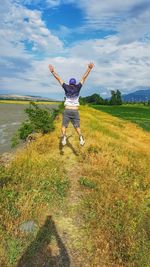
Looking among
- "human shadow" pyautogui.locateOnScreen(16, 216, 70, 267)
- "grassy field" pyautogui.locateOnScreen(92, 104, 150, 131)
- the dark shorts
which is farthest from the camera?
"grassy field" pyautogui.locateOnScreen(92, 104, 150, 131)

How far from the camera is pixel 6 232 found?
36.9 feet

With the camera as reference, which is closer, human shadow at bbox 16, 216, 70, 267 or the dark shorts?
human shadow at bbox 16, 216, 70, 267

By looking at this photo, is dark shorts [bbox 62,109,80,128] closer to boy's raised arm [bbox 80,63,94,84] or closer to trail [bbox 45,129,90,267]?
boy's raised arm [bbox 80,63,94,84]

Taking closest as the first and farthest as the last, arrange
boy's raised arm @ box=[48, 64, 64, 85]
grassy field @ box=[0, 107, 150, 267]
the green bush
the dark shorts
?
grassy field @ box=[0, 107, 150, 267]
boy's raised arm @ box=[48, 64, 64, 85]
the dark shorts
the green bush

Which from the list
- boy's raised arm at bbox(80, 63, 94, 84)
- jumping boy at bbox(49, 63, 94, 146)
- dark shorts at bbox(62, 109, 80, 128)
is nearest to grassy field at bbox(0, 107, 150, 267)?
dark shorts at bbox(62, 109, 80, 128)

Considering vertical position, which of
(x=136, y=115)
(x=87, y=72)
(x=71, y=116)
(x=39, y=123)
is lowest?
(x=136, y=115)

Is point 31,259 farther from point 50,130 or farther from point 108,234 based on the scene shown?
point 50,130

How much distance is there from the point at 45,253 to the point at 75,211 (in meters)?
2.71

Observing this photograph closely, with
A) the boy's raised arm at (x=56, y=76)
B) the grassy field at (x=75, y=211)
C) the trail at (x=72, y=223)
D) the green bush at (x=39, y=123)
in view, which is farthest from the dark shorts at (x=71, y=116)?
the green bush at (x=39, y=123)

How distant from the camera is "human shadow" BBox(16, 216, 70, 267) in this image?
10216 millimetres

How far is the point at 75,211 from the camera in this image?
13.2 metres

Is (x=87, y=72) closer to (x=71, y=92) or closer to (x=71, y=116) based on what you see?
(x=71, y=92)

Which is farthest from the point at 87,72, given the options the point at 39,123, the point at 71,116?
the point at 39,123

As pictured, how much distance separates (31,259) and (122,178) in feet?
24.8
